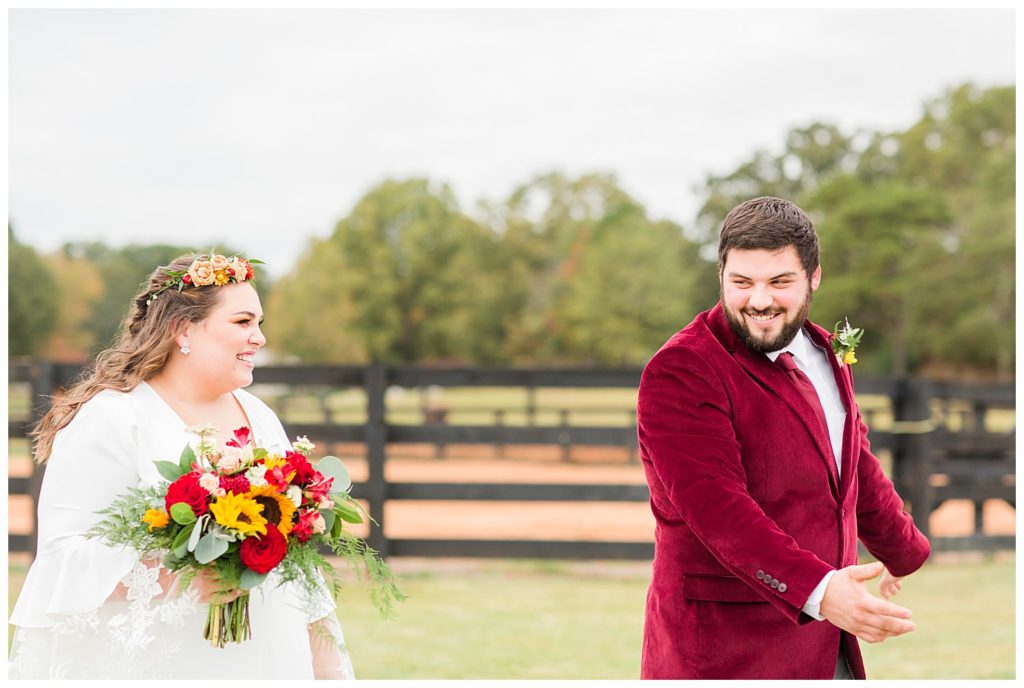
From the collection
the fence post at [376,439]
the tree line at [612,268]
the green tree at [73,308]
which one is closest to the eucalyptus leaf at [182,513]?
the fence post at [376,439]

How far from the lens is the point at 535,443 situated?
8.34 meters

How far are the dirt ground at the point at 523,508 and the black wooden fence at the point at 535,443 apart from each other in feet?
2.52

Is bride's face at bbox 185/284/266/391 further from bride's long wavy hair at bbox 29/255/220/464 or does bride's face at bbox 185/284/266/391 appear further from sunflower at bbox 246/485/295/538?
sunflower at bbox 246/485/295/538

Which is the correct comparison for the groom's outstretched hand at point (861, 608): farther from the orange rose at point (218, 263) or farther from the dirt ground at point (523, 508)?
the dirt ground at point (523, 508)

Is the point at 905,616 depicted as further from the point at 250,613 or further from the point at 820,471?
the point at 250,613

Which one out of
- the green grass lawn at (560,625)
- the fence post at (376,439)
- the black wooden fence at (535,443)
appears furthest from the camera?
the fence post at (376,439)

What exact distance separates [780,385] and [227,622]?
1510mm

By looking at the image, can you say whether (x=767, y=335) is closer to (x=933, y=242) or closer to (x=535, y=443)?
(x=535, y=443)

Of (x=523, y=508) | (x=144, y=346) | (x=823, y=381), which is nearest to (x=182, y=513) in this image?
(x=144, y=346)

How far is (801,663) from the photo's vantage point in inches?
102

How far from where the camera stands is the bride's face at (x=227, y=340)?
9.81 feet

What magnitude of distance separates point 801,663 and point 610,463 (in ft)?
54.0

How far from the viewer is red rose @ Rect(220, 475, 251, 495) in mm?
2523

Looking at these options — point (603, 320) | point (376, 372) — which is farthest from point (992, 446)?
point (603, 320)
